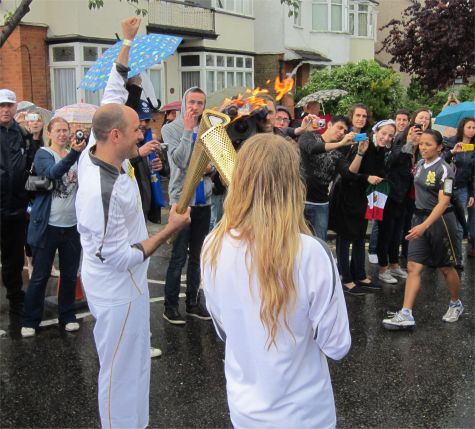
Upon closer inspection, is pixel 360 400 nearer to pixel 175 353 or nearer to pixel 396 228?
pixel 175 353

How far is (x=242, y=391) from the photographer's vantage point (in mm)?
2326

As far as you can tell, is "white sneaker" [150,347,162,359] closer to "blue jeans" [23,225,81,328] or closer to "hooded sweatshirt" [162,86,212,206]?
"blue jeans" [23,225,81,328]

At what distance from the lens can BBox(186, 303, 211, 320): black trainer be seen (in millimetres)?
5969

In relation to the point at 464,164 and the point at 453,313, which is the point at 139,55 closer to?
the point at 453,313

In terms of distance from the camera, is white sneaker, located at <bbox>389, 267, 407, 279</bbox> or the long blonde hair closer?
the long blonde hair

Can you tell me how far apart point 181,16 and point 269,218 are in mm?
19968

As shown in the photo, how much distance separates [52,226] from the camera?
5.42 meters

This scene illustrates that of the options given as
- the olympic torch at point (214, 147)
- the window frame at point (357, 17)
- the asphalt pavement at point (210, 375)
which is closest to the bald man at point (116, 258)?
the olympic torch at point (214, 147)

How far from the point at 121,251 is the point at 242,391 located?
116cm

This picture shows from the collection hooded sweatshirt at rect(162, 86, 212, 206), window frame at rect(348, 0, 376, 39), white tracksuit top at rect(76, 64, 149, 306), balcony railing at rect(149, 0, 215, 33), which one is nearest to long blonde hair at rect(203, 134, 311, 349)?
white tracksuit top at rect(76, 64, 149, 306)

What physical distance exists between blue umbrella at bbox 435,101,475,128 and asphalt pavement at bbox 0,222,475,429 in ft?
11.8

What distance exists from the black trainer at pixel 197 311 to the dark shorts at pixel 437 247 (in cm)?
205

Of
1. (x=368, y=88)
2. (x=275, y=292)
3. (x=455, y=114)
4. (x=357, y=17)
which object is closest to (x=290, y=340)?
(x=275, y=292)

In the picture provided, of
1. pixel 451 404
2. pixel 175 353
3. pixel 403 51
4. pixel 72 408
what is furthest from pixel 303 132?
pixel 403 51
